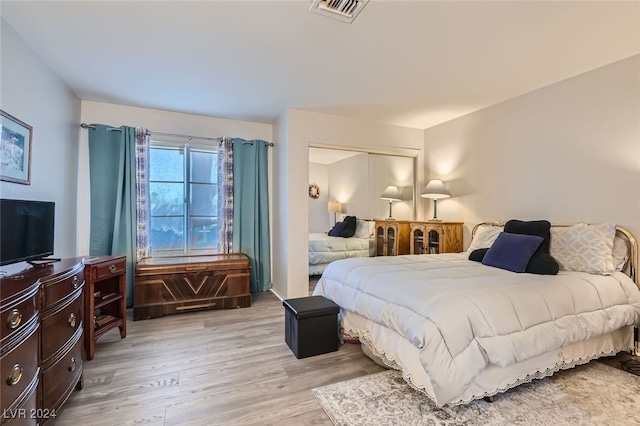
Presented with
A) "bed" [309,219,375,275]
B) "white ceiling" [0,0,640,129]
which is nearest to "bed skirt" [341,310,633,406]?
"bed" [309,219,375,275]

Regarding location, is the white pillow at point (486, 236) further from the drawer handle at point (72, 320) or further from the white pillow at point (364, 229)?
the drawer handle at point (72, 320)

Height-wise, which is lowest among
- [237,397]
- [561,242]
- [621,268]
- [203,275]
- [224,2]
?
A: [237,397]

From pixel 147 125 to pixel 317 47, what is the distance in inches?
105

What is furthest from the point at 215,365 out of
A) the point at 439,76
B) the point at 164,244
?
the point at 439,76

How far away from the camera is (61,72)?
9.18 ft

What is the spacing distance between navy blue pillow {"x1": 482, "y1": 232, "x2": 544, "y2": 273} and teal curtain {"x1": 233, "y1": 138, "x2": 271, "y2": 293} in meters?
2.88

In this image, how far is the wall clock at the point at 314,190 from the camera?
4.15 m

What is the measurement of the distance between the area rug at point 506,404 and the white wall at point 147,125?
3.14m

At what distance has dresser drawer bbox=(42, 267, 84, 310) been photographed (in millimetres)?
1570

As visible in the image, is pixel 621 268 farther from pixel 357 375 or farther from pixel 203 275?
pixel 203 275

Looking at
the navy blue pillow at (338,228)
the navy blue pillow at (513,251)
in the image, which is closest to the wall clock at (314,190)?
the navy blue pillow at (338,228)

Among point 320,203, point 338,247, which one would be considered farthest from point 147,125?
point 338,247

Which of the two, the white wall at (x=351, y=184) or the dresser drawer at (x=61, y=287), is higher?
the white wall at (x=351, y=184)

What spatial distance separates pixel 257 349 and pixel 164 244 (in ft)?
7.48
